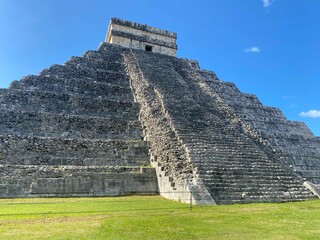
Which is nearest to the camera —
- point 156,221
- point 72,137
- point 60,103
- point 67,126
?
point 156,221

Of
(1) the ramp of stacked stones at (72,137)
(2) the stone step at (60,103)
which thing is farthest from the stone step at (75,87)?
(2) the stone step at (60,103)

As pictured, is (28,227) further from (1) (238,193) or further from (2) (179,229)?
(1) (238,193)

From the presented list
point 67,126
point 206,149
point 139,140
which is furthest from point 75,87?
point 206,149

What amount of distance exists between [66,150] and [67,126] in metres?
2.01

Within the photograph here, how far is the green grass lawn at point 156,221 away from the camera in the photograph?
5.42 m

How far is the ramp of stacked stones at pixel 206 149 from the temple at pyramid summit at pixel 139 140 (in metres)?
0.05

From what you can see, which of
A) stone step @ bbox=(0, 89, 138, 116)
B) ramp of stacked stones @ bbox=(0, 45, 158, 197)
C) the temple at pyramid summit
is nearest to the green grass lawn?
the temple at pyramid summit

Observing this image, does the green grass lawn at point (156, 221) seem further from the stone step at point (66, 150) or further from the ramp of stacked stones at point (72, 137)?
the stone step at point (66, 150)

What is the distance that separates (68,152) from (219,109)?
29.1 ft

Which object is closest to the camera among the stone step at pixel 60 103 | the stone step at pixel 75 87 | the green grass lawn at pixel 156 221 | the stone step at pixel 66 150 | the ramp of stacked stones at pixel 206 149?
the green grass lawn at pixel 156 221

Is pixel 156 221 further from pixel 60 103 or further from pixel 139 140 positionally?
pixel 60 103

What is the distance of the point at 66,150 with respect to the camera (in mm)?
12922

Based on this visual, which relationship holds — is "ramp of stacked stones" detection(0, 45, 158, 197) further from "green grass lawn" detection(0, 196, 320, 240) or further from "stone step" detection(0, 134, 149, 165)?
"green grass lawn" detection(0, 196, 320, 240)

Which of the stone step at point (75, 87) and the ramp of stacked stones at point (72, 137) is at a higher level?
the stone step at point (75, 87)
